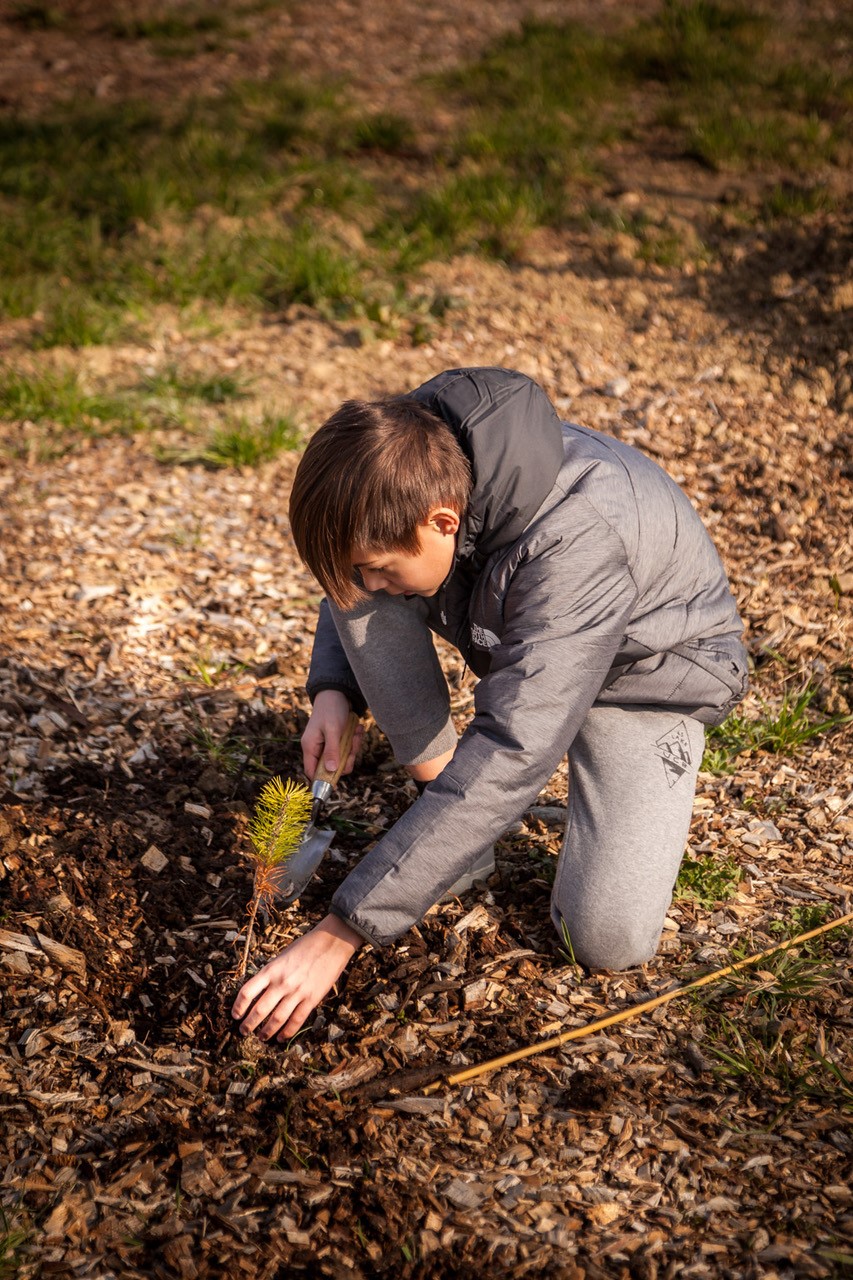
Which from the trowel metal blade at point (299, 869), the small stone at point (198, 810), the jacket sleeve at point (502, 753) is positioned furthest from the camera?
the small stone at point (198, 810)

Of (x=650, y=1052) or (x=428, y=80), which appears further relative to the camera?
(x=428, y=80)

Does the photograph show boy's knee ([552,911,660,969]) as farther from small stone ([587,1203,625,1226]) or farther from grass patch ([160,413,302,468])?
grass patch ([160,413,302,468])

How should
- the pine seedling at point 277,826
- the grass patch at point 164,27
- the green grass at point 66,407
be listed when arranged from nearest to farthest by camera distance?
the pine seedling at point 277,826 → the green grass at point 66,407 → the grass patch at point 164,27

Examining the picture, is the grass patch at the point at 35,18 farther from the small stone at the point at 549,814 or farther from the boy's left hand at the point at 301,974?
the boy's left hand at the point at 301,974

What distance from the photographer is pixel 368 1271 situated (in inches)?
71.4

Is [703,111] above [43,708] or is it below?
above

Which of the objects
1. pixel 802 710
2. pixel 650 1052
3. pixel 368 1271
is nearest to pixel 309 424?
pixel 802 710

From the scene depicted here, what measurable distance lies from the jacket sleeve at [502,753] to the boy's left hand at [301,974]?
0.14 ft

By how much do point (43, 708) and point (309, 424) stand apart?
185cm

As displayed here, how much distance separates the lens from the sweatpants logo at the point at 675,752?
2562 mm

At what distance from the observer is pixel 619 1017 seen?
7.35ft

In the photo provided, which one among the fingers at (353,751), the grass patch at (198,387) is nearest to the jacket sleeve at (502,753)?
the fingers at (353,751)

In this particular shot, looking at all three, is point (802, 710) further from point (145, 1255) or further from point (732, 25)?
point (732, 25)

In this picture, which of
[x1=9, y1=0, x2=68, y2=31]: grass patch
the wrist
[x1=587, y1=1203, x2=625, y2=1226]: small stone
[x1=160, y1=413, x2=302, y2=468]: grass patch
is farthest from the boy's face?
[x1=9, y1=0, x2=68, y2=31]: grass patch
